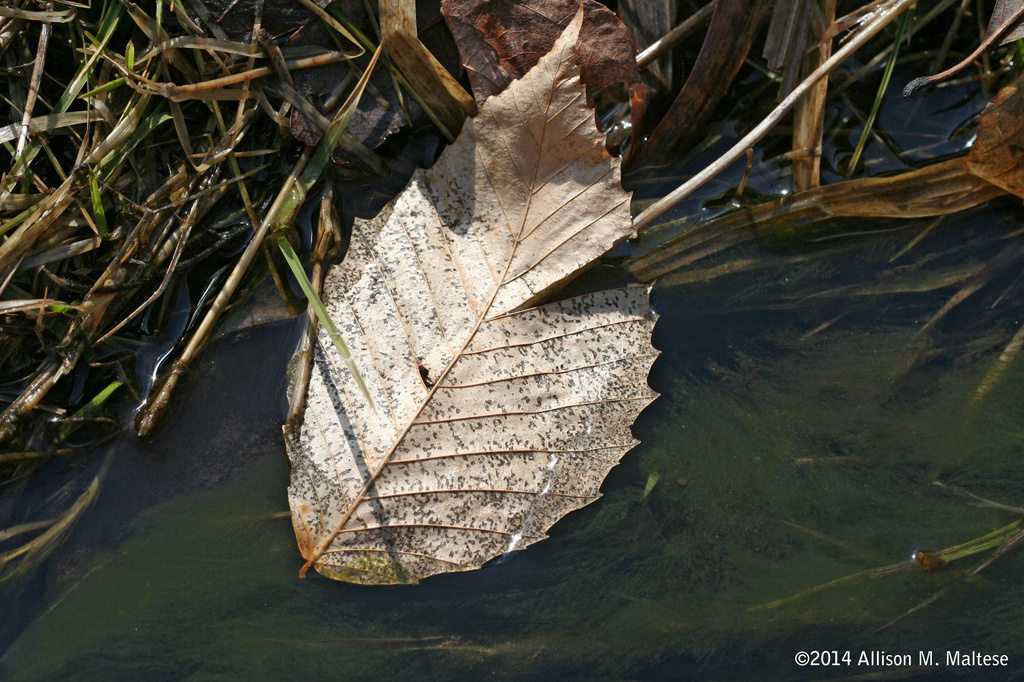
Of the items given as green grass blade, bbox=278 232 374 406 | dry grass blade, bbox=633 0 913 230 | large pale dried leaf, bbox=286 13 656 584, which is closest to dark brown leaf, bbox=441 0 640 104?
large pale dried leaf, bbox=286 13 656 584

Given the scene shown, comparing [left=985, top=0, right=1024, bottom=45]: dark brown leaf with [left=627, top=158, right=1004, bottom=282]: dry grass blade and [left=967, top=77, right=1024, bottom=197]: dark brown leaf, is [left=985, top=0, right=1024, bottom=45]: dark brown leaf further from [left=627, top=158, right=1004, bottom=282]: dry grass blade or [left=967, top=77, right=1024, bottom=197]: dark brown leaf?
[left=627, top=158, right=1004, bottom=282]: dry grass blade

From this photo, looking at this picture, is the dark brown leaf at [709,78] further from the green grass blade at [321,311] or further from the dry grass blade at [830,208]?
the green grass blade at [321,311]

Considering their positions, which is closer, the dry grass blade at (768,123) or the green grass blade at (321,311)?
the green grass blade at (321,311)

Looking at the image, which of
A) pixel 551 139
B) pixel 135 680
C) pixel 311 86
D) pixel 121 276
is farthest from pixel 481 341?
pixel 135 680

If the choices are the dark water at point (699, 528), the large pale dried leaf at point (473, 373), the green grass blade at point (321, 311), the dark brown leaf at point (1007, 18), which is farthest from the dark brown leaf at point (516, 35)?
the dark brown leaf at point (1007, 18)

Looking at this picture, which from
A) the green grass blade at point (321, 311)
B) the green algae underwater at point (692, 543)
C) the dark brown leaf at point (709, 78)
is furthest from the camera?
the dark brown leaf at point (709, 78)

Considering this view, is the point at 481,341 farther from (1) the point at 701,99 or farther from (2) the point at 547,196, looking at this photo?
(1) the point at 701,99
